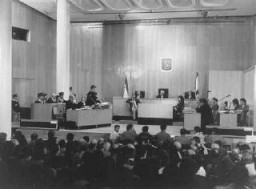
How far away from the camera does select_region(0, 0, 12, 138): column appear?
9.81 meters

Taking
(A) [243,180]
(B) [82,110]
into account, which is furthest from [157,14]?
(A) [243,180]

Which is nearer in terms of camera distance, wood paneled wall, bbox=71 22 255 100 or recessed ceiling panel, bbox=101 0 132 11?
recessed ceiling panel, bbox=101 0 132 11

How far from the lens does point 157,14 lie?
17891 millimetres

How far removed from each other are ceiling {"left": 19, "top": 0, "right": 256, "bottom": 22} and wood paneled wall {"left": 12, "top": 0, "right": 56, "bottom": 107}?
600 millimetres

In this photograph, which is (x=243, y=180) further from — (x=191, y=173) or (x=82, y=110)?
(x=82, y=110)

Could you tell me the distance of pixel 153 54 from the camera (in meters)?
19.0

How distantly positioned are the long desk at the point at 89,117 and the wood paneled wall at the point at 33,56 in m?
5.36

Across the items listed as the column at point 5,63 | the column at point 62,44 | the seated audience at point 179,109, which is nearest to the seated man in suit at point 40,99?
the column at point 62,44

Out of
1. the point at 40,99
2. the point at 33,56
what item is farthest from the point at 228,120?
the point at 33,56

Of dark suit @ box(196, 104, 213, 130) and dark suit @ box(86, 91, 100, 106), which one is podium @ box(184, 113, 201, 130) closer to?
dark suit @ box(196, 104, 213, 130)

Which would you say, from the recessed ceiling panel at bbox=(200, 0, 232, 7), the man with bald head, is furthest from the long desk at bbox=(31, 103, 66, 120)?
the man with bald head

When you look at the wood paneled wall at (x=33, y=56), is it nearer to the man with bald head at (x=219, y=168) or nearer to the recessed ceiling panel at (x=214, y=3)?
the recessed ceiling panel at (x=214, y=3)

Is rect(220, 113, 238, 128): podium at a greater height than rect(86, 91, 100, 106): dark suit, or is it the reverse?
rect(86, 91, 100, 106): dark suit

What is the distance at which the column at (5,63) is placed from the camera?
32.2 ft
